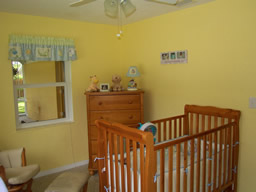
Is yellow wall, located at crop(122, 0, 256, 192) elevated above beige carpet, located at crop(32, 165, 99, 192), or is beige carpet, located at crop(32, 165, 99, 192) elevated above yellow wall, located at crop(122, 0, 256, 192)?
yellow wall, located at crop(122, 0, 256, 192)

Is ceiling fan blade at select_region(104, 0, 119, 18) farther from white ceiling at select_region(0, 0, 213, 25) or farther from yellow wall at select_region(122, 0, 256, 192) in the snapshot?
yellow wall at select_region(122, 0, 256, 192)

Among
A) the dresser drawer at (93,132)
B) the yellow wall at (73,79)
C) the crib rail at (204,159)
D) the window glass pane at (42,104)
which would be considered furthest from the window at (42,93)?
the crib rail at (204,159)

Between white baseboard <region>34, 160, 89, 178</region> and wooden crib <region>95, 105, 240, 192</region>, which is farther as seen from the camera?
white baseboard <region>34, 160, 89, 178</region>

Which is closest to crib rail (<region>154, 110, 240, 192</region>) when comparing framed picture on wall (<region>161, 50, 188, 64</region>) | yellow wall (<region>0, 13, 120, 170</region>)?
framed picture on wall (<region>161, 50, 188, 64</region>)

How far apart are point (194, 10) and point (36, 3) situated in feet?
5.91

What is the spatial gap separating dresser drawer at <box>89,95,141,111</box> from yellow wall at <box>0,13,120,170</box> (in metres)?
0.47

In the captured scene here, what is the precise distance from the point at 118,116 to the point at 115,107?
133 mm

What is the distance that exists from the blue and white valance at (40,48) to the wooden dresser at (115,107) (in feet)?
2.21

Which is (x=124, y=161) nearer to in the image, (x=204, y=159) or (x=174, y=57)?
(x=204, y=159)

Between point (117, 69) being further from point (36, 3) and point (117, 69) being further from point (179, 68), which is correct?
point (36, 3)

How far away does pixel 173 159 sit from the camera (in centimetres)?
214

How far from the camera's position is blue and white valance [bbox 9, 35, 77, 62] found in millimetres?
2791

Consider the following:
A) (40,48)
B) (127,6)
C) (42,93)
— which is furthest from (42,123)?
(127,6)

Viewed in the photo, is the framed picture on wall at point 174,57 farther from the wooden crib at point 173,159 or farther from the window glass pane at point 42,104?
the window glass pane at point 42,104
